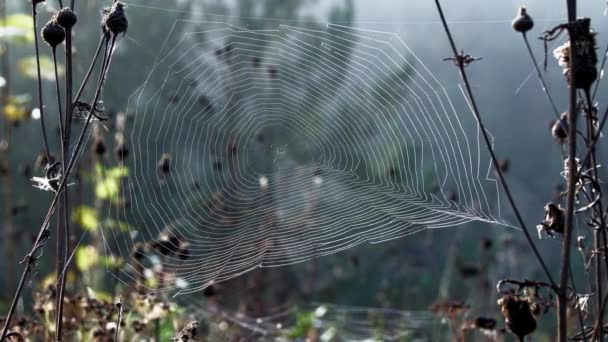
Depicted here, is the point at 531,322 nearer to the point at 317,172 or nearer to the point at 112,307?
the point at 112,307

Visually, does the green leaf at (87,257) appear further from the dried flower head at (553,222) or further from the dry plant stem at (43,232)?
the dried flower head at (553,222)

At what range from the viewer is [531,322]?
1354 millimetres

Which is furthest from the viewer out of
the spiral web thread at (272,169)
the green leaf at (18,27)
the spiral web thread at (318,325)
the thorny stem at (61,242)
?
the spiral web thread at (272,169)

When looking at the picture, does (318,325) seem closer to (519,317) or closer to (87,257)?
(87,257)

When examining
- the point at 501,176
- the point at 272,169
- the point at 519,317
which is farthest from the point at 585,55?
the point at 272,169

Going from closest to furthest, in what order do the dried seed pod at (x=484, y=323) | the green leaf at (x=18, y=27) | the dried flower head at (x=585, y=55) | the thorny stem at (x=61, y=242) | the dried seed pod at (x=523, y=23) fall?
1. the dried flower head at (x=585, y=55)
2. the thorny stem at (x=61, y=242)
3. the dried seed pod at (x=523, y=23)
4. the dried seed pod at (x=484, y=323)
5. the green leaf at (x=18, y=27)

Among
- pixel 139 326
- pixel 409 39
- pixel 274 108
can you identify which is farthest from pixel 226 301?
pixel 409 39

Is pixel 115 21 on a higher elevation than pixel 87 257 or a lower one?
higher

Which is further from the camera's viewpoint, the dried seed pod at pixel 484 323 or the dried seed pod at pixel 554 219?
the dried seed pod at pixel 484 323

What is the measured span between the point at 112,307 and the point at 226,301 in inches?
129

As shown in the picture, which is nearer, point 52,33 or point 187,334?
point 187,334

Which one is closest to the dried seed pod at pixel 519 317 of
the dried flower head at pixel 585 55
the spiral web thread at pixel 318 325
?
the dried flower head at pixel 585 55

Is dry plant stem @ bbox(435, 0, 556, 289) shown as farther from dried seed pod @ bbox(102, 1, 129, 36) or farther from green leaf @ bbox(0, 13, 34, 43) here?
green leaf @ bbox(0, 13, 34, 43)

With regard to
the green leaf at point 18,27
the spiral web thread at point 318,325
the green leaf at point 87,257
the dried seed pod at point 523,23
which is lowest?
the spiral web thread at point 318,325
